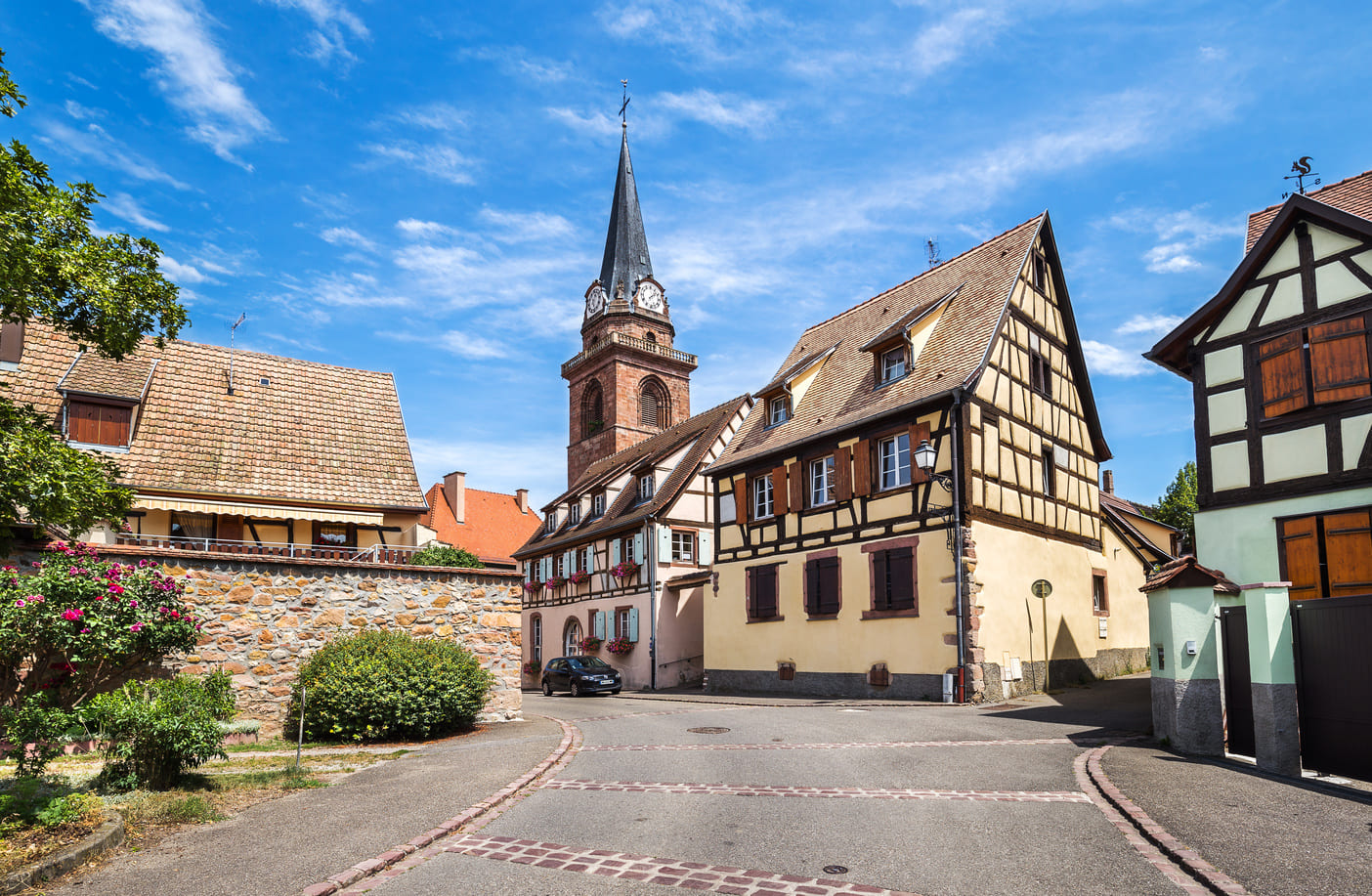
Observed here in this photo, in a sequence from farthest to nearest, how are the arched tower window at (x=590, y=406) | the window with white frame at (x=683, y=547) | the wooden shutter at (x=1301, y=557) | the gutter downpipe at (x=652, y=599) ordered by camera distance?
1. the arched tower window at (x=590, y=406)
2. the window with white frame at (x=683, y=547)
3. the gutter downpipe at (x=652, y=599)
4. the wooden shutter at (x=1301, y=557)

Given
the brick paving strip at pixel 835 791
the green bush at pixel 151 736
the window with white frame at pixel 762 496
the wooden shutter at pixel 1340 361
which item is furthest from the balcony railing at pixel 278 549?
the wooden shutter at pixel 1340 361

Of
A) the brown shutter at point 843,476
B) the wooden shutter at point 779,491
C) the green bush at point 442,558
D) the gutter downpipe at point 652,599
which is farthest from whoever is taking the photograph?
the gutter downpipe at point 652,599

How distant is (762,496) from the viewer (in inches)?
1091

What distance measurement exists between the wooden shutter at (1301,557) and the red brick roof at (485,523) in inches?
1434

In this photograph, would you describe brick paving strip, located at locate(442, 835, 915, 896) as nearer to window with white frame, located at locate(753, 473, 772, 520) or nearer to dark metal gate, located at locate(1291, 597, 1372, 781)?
dark metal gate, located at locate(1291, 597, 1372, 781)

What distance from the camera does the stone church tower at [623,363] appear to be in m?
60.6

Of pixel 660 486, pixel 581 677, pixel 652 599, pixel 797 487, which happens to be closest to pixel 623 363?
pixel 660 486

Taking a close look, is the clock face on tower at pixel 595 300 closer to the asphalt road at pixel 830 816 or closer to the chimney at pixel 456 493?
the chimney at pixel 456 493

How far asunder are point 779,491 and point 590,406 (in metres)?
38.5

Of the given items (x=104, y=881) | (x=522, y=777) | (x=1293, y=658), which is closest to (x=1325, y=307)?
(x=1293, y=658)

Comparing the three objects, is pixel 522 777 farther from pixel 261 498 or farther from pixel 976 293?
pixel 976 293

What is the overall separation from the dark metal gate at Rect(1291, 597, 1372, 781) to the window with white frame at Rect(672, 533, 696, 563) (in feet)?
79.8

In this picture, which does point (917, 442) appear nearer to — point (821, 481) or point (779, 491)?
point (821, 481)

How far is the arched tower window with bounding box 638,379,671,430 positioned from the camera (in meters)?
62.2
